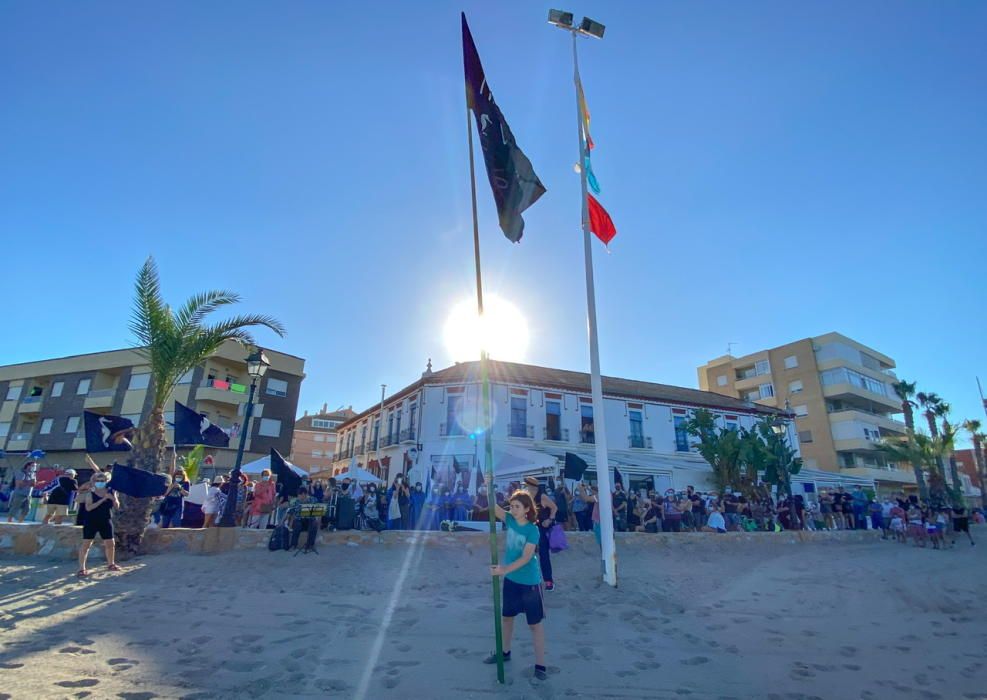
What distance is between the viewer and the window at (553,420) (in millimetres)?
27188

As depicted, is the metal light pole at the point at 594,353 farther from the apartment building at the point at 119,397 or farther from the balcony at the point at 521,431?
the apartment building at the point at 119,397

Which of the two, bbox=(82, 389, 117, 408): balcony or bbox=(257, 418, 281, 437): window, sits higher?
bbox=(82, 389, 117, 408): balcony

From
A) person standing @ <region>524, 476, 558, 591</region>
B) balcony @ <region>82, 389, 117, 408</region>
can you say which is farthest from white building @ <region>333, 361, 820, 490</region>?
person standing @ <region>524, 476, 558, 591</region>

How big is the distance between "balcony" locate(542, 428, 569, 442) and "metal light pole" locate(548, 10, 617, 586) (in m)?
17.5

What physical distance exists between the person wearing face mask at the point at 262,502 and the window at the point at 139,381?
24936 mm

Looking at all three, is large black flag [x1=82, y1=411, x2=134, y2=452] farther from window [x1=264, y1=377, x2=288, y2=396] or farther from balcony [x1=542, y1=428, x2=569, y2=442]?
window [x1=264, y1=377, x2=288, y2=396]

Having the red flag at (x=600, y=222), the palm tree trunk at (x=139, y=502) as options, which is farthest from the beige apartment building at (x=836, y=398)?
the palm tree trunk at (x=139, y=502)

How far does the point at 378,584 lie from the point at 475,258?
16.6 feet

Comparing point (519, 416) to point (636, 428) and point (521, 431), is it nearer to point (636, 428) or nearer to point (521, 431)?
point (521, 431)

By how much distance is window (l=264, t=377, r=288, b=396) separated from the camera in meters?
32.0

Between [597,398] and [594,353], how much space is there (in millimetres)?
766

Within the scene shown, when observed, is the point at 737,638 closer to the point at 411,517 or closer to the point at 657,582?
the point at 657,582

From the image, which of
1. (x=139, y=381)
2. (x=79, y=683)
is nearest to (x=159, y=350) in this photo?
(x=79, y=683)

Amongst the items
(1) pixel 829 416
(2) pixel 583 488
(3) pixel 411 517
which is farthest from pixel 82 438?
(1) pixel 829 416
